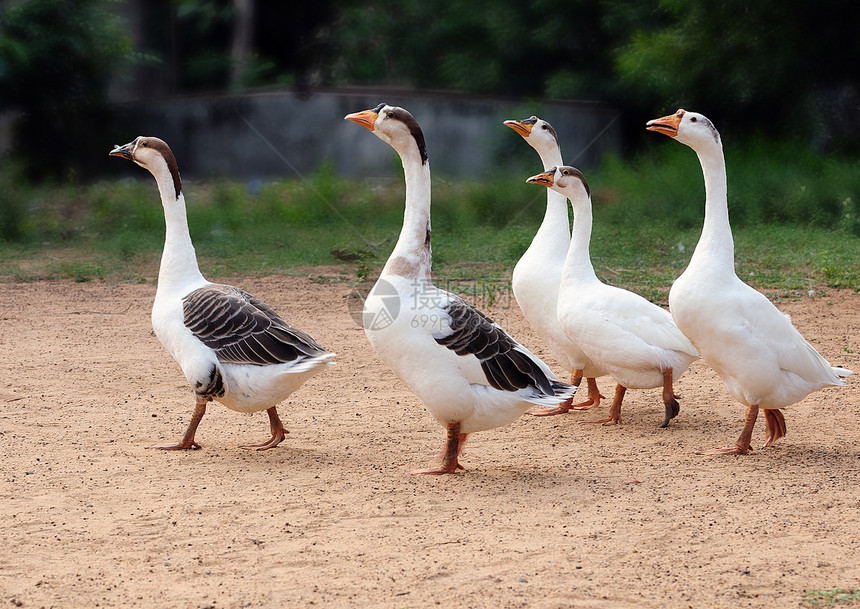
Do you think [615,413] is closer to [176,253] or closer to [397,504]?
[397,504]

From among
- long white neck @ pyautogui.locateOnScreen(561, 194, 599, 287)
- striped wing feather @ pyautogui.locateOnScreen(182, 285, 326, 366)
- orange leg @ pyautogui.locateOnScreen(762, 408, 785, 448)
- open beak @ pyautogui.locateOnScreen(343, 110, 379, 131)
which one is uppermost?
open beak @ pyautogui.locateOnScreen(343, 110, 379, 131)

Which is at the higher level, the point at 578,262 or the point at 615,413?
the point at 578,262

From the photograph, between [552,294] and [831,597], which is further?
[552,294]

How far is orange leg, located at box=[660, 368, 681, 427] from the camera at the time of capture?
242 inches

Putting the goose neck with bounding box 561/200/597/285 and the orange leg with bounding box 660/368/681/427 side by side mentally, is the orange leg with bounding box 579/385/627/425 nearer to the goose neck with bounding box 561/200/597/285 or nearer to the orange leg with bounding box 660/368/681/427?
the orange leg with bounding box 660/368/681/427

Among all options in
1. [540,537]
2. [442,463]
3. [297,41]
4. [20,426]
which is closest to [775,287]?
[442,463]

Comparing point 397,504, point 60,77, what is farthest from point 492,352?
point 60,77

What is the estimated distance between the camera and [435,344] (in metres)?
5.01

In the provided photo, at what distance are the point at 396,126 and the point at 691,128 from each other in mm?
1822

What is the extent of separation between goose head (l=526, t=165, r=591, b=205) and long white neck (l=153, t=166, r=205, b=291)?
2.46 metres

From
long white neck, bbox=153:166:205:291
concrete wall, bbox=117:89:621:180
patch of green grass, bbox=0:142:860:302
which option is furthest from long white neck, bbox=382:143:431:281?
concrete wall, bbox=117:89:621:180

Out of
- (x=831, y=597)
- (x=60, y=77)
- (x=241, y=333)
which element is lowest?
(x=831, y=597)

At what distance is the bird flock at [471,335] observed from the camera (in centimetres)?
506

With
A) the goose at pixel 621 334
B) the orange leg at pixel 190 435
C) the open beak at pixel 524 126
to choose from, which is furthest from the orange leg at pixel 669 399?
the orange leg at pixel 190 435
